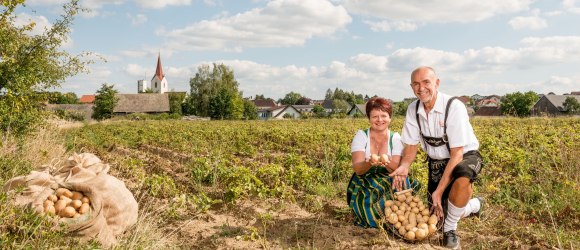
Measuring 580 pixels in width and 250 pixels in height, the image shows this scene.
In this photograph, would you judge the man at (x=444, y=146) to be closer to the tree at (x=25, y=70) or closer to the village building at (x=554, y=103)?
the tree at (x=25, y=70)

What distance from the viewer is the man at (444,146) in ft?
12.3

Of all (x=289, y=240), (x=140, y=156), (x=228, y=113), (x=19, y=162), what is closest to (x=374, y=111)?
(x=289, y=240)

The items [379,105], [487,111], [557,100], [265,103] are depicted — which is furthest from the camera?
[265,103]

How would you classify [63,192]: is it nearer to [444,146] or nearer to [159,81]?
[444,146]

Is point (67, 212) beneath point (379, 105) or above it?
beneath

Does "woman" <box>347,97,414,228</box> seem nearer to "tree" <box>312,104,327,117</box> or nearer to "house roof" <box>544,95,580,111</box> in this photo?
"tree" <box>312,104,327,117</box>

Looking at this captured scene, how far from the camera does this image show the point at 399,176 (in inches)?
159

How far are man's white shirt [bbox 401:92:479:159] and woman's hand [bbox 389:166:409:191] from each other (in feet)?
0.81

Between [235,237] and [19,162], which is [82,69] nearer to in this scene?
[19,162]

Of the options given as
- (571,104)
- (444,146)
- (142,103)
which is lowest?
(444,146)

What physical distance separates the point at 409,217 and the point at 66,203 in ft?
9.39

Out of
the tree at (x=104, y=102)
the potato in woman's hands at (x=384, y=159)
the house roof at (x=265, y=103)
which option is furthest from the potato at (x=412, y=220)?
the house roof at (x=265, y=103)

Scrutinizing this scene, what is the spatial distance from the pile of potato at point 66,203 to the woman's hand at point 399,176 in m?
2.62

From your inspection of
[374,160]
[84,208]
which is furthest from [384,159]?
[84,208]
